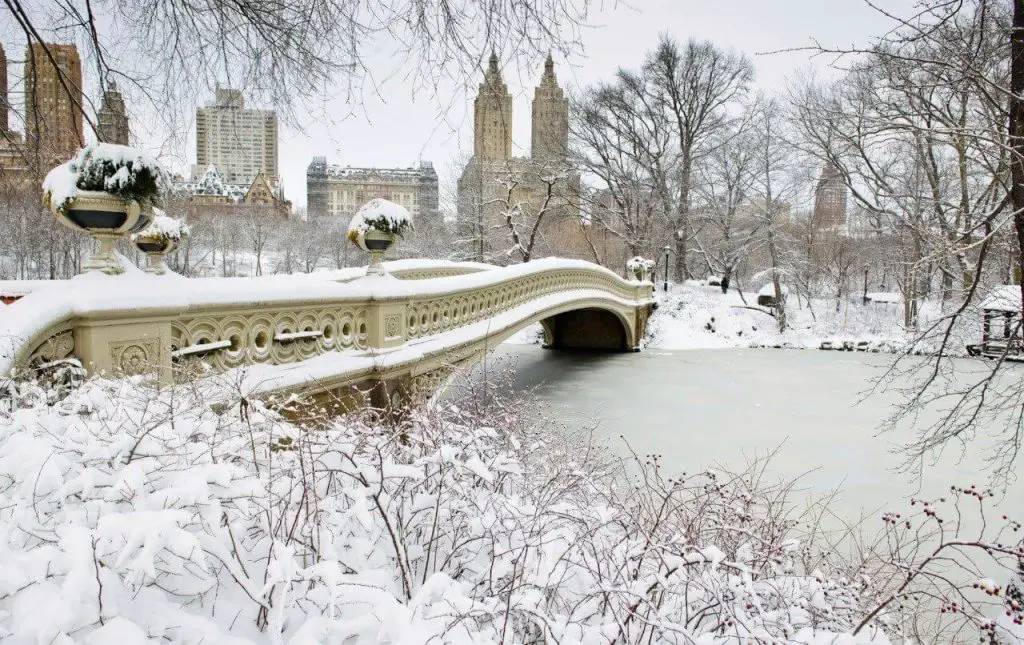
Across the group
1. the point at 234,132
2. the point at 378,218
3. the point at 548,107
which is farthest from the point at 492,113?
the point at 378,218

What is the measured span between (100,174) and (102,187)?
66 millimetres

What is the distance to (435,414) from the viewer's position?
3.24 meters

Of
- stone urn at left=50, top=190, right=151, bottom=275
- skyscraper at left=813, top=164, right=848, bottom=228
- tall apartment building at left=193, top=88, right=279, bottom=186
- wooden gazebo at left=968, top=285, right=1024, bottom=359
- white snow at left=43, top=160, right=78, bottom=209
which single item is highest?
skyscraper at left=813, top=164, right=848, bottom=228

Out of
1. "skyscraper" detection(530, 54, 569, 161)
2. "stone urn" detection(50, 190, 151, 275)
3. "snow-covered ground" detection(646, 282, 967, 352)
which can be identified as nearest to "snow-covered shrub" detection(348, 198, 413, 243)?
"skyscraper" detection(530, 54, 569, 161)

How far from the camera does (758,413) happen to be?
12281 mm

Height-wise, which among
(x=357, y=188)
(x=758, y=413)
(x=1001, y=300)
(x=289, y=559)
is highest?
(x=357, y=188)

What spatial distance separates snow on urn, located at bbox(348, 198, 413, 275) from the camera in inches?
239

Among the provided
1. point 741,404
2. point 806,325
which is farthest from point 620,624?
point 806,325

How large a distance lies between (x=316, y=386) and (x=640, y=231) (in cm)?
2555

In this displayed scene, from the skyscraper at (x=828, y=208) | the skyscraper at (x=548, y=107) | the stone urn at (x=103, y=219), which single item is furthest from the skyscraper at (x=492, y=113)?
the skyscraper at (x=828, y=208)

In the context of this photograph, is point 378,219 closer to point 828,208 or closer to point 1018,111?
point 1018,111

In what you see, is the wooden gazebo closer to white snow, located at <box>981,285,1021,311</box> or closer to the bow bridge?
white snow, located at <box>981,285,1021,311</box>

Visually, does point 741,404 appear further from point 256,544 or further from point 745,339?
point 256,544

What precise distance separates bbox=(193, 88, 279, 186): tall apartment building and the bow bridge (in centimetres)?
84
